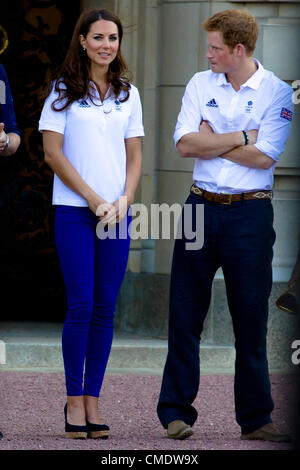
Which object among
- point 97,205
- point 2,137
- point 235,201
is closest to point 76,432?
point 97,205

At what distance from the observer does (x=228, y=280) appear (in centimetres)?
520

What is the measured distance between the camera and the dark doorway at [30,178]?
29.1ft

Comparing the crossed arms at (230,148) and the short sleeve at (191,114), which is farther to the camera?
the short sleeve at (191,114)

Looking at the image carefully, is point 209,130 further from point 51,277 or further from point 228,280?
point 51,277

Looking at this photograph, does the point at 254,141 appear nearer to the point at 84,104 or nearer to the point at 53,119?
the point at 84,104

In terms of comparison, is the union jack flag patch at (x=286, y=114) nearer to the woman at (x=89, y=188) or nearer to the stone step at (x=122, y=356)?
the woman at (x=89, y=188)

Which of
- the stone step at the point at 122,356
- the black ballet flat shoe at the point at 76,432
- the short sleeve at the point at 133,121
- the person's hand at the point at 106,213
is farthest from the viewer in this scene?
the stone step at the point at 122,356

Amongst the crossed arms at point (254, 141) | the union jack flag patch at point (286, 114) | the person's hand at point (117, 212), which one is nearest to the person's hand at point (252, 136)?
the crossed arms at point (254, 141)

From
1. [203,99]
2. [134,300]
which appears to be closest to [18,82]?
[134,300]

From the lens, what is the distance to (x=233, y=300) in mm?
5207

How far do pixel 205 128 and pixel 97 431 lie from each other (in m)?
1.48

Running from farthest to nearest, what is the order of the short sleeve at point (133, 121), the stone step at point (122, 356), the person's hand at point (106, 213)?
the stone step at point (122, 356) < the short sleeve at point (133, 121) < the person's hand at point (106, 213)

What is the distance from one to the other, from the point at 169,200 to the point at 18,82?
5.53 ft
